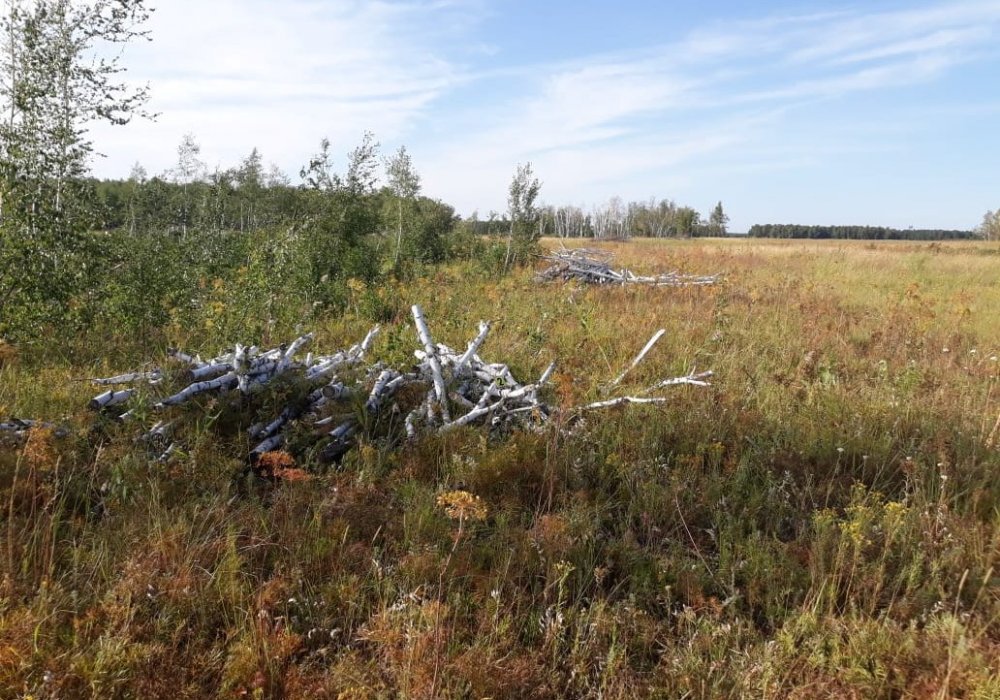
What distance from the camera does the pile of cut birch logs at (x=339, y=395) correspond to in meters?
3.83

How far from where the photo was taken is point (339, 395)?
14.1 feet

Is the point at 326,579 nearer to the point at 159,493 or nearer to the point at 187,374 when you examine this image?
the point at 159,493

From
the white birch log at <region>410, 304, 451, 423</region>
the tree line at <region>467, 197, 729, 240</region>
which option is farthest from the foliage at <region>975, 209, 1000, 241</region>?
the white birch log at <region>410, 304, 451, 423</region>

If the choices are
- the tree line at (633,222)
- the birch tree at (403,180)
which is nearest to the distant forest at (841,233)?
the tree line at (633,222)

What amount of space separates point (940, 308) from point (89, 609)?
13.1m

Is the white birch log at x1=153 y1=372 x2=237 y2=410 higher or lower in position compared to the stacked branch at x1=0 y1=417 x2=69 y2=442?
higher

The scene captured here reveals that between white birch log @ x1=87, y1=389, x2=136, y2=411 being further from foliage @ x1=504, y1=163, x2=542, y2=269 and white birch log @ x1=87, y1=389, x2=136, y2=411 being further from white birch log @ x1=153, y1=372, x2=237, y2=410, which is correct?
A: foliage @ x1=504, y1=163, x2=542, y2=269

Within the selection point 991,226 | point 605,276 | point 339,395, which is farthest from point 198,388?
point 991,226

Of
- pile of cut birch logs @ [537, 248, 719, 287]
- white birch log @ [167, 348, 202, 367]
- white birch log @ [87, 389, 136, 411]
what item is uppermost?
pile of cut birch logs @ [537, 248, 719, 287]

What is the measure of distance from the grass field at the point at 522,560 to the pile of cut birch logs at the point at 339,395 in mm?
186

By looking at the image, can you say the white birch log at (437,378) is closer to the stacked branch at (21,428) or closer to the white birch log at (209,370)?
the white birch log at (209,370)

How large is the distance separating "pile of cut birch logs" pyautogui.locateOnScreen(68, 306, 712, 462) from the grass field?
0.19 meters

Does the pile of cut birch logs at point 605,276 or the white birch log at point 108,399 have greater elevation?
the pile of cut birch logs at point 605,276

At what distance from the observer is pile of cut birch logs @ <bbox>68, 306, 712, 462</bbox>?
3.83 metres
